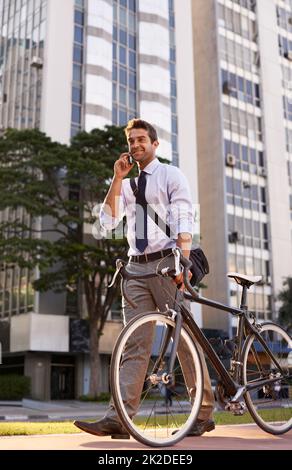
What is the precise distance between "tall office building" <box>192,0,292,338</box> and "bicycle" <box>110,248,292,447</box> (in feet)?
118

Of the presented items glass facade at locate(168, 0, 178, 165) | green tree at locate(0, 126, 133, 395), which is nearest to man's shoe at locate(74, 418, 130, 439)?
green tree at locate(0, 126, 133, 395)

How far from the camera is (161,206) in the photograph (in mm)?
4168

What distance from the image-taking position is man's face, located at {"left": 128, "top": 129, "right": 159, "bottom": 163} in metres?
4.26

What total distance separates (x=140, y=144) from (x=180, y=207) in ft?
1.89

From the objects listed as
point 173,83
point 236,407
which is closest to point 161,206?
point 236,407

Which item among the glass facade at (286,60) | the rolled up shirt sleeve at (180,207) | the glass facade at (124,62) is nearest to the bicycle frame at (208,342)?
the rolled up shirt sleeve at (180,207)

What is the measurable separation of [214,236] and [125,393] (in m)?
40.2

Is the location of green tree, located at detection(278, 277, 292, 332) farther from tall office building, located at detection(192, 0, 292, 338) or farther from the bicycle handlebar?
the bicycle handlebar

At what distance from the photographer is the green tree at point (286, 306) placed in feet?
132

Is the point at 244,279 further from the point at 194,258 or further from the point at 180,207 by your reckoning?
the point at 180,207

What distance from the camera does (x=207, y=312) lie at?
134 ft

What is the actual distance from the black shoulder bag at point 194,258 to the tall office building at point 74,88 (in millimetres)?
Answer: 27994
